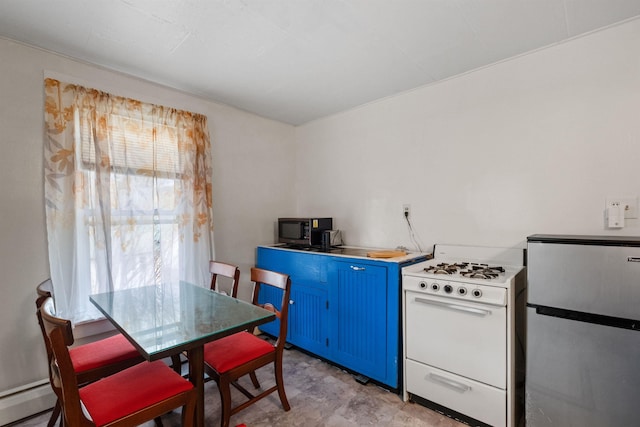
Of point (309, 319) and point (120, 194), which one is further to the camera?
point (309, 319)

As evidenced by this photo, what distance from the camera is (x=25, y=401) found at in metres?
1.87

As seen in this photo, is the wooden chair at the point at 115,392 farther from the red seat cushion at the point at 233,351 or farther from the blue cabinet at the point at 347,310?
the blue cabinet at the point at 347,310

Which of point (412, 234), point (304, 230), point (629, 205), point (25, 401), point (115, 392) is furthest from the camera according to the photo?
point (304, 230)

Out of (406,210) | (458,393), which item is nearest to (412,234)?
(406,210)

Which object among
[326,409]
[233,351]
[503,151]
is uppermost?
[503,151]

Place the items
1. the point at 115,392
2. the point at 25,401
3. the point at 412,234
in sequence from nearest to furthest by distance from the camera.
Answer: the point at 115,392
the point at 25,401
the point at 412,234

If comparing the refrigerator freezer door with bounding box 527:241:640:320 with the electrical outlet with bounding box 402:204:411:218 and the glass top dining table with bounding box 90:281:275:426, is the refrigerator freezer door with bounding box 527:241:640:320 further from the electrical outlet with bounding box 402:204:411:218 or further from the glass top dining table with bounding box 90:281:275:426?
the glass top dining table with bounding box 90:281:275:426

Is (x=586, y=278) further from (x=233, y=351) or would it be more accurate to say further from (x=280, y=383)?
(x=233, y=351)

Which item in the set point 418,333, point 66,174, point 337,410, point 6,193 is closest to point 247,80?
point 66,174

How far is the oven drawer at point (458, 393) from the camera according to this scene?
167 cm

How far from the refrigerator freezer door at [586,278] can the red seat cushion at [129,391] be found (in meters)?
1.92

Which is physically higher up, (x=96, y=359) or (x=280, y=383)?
(x=96, y=359)

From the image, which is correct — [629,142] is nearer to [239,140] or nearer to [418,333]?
[418,333]

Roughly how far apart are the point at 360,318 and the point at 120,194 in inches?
82.6
